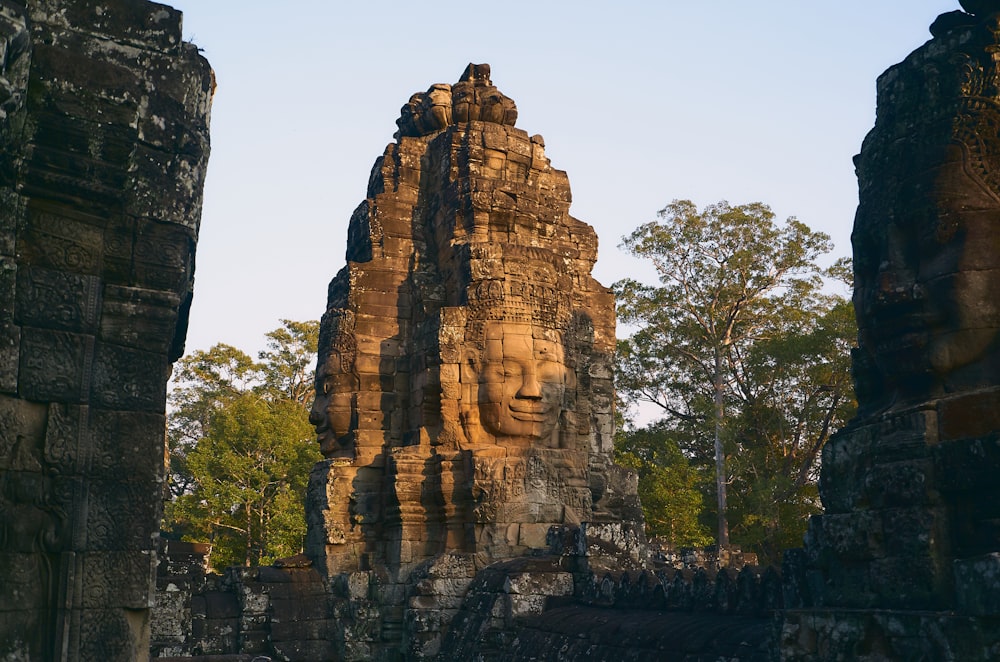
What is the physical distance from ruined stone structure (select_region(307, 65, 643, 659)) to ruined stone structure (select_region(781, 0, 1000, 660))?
5219 millimetres

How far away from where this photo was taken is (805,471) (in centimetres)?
2538

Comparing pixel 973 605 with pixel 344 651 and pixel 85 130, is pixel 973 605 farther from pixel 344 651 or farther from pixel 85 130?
pixel 344 651

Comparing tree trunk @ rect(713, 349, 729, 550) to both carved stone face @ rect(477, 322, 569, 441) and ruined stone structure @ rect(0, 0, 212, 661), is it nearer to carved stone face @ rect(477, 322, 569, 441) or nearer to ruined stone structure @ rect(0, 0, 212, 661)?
Answer: carved stone face @ rect(477, 322, 569, 441)

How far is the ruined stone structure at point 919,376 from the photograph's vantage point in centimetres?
507

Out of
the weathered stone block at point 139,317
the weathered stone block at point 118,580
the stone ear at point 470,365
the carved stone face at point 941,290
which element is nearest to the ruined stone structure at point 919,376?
the carved stone face at point 941,290

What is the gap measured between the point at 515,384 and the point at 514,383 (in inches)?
0.8

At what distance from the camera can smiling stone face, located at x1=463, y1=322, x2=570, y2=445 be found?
12758 millimetres

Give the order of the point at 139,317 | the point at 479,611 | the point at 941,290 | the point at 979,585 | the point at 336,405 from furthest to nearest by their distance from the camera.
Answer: the point at 336,405, the point at 479,611, the point at 941,290, the point at 139,317, the point at 979,585

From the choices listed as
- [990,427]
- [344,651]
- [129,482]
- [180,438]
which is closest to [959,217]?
[990,427]

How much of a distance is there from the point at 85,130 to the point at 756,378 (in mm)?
24288

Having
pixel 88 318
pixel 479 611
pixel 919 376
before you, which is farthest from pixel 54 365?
pixel 479 611

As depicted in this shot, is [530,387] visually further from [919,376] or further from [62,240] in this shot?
[62,240]

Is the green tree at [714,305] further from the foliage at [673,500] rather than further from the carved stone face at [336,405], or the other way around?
the carved stone face at [336,405]

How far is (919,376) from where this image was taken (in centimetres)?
554
